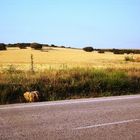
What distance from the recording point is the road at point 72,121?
29.5 ft

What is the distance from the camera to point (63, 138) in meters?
8.68

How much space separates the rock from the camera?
15.4 meters

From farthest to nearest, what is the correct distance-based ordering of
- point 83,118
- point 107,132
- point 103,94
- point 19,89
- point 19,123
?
1. point 103,94
2. point 19,89
3. point 83,118
4. point 19,123
5. point 107,132

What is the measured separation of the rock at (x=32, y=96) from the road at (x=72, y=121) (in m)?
1.33

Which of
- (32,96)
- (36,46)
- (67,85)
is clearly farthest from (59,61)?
(32,96)

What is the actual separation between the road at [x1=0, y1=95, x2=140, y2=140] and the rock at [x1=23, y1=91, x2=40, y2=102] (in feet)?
4.36

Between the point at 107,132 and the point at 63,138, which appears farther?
the point at 107,132

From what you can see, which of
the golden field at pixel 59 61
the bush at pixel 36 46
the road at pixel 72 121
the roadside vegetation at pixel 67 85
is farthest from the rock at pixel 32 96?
the bush at pixel 36 46

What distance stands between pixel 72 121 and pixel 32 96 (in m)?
5.04

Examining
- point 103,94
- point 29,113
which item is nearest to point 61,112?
point 29,113

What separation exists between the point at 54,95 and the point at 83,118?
554 cm

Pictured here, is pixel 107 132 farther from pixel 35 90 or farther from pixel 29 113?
pixel 35 90

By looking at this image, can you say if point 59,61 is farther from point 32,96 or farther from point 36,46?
point 32,96

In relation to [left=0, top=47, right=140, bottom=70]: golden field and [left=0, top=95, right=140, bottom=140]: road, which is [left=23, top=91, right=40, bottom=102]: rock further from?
[left=0, top=47, right=140, bottom=70]: golden field
